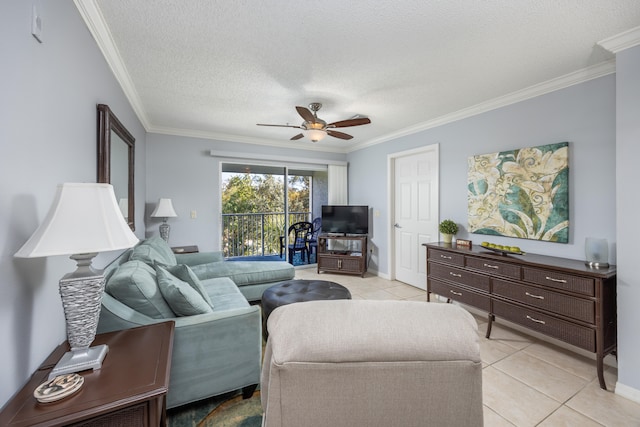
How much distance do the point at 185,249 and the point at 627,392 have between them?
14.8ft

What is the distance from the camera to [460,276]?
2875 millimetres

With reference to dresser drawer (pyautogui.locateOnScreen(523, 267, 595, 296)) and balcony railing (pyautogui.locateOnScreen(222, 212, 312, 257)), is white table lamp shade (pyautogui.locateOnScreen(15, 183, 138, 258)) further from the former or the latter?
balcony railing (pyautogui.locateOnScreen(222, 212, 312, 257))

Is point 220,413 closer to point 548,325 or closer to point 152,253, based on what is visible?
point 152,253

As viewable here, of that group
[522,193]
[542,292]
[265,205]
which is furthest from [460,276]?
[265,205]

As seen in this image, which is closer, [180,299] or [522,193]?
[180,299]

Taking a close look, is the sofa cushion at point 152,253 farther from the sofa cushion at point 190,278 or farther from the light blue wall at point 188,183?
the light blue wall at point 188,183

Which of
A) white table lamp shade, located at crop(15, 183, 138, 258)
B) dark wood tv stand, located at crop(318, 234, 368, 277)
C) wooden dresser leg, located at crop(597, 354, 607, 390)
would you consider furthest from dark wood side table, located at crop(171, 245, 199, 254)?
wooden dresser leg, located at crop(597, 354, 607, 390)

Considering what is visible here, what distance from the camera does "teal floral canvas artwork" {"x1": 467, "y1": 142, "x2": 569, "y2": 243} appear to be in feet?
8.06

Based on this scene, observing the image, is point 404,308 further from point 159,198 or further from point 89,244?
point 159,198

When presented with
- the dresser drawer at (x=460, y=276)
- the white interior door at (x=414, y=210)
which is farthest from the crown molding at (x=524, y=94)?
the dresser drawer at (x=460, y=276)

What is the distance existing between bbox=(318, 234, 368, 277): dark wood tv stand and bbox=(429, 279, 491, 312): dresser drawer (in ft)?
5.27

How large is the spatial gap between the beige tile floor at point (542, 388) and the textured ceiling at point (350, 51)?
2.36 meters

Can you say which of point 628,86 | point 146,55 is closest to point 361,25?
point 146,55

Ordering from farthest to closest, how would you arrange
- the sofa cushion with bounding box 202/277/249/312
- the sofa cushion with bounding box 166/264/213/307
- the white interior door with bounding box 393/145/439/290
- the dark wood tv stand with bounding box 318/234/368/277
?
1. the dark wood tv stand with bounding box 318/234/368/277
2. the white interior door with bounding box 393/145/439/290
3. the sofa cushion with bounding box 202/277/249/312
4. the sofa cushion with bounding box 166/264/213/307
